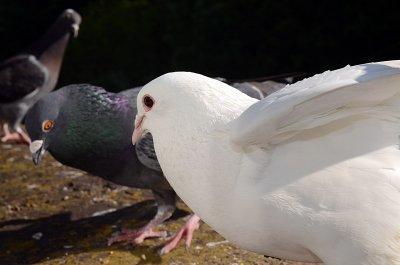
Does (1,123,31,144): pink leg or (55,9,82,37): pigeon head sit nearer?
(1,123,31,144): pink leg

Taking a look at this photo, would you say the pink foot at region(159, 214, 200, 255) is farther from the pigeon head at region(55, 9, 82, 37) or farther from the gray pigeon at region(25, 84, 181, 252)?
the pigeon head at region(55, 9, 82, 37)

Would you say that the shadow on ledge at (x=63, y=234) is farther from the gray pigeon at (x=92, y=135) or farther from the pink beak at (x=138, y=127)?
the pink beak at (x=138, y=127)

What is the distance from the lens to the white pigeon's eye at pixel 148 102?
224 cm

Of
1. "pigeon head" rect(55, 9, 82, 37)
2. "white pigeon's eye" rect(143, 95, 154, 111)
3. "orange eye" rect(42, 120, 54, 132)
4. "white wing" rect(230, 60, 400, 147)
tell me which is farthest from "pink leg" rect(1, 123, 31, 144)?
"white wing" rect(230, 60, 400, 147)

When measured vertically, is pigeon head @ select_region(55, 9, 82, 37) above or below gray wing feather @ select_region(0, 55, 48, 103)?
above

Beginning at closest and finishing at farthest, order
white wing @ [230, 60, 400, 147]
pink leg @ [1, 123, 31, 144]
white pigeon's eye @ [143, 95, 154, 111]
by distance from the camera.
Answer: white wing @ [230, 60, 400, 147] < white pigeon's eye @ [143, 95, 154, 111] < pink leg @ [1, 123, 31, 144]

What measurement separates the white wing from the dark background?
4.00 metres

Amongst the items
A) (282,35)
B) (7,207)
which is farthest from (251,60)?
(7,207)

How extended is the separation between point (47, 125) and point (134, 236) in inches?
27.8

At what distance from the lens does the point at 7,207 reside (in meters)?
4.11

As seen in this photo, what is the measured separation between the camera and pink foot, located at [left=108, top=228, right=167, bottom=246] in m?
3.41

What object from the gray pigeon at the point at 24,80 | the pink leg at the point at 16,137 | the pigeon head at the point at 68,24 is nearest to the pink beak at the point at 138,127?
the pink leg at the point at 16,137

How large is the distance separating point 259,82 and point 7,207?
170 cm

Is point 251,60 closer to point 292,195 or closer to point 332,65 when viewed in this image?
point 332,65
